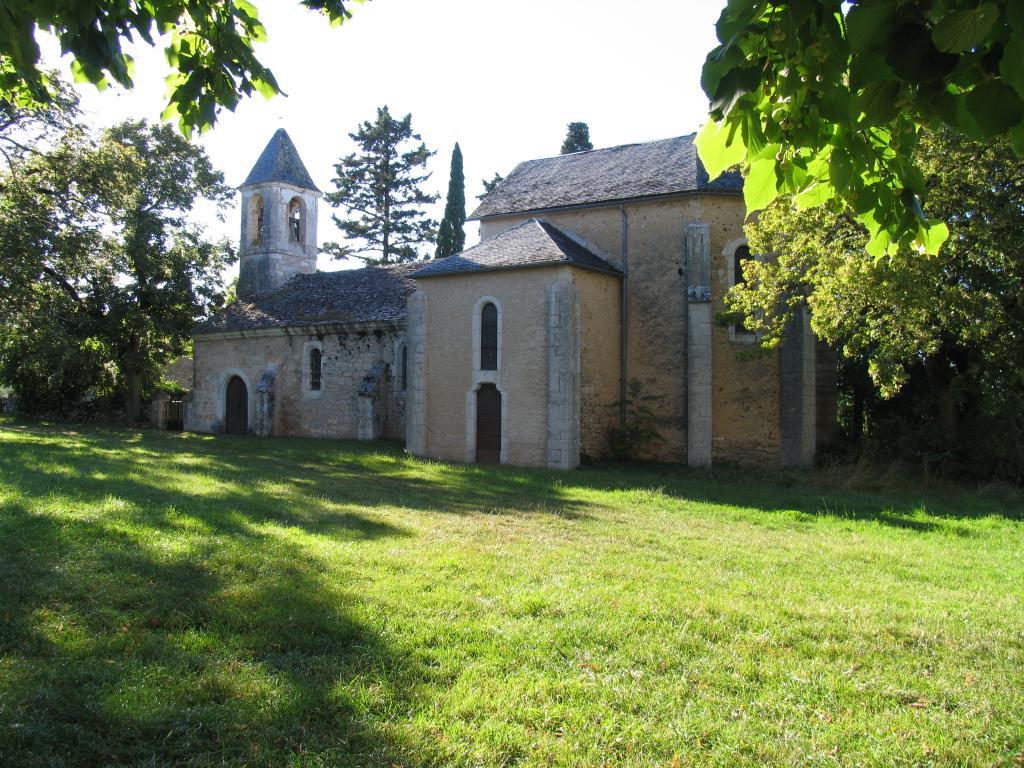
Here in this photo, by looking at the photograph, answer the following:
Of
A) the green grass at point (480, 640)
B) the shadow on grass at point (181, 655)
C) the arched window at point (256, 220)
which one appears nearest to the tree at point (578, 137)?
the arched window at point (256, 220)

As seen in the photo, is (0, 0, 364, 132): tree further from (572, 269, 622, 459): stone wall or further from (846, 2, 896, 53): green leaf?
(572, 269, 622, 459): stone wall

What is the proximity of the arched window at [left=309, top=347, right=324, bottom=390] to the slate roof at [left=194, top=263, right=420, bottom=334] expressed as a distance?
3.53 feet

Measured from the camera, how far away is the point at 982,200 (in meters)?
12.5

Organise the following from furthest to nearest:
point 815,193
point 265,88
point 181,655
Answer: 1. point 265,88
2. point 181,655
3. point 815,193

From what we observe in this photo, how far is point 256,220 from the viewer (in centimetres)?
3378

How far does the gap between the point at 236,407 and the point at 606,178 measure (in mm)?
16269

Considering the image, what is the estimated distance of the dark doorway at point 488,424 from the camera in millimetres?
19219

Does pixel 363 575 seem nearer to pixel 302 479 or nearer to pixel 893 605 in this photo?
pixel 893 605

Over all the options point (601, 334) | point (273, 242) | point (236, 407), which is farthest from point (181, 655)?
point (273, 242)

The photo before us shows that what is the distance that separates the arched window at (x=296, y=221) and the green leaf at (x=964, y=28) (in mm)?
34191

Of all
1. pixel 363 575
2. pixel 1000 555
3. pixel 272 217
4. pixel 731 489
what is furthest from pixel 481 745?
pixel 272 217

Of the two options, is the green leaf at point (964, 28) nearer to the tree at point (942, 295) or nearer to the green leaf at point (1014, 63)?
the green leaf at point (1014, 63)

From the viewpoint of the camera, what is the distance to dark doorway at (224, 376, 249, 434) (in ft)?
91.8

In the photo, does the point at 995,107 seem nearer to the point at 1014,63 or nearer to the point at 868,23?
the point at 1014,63
